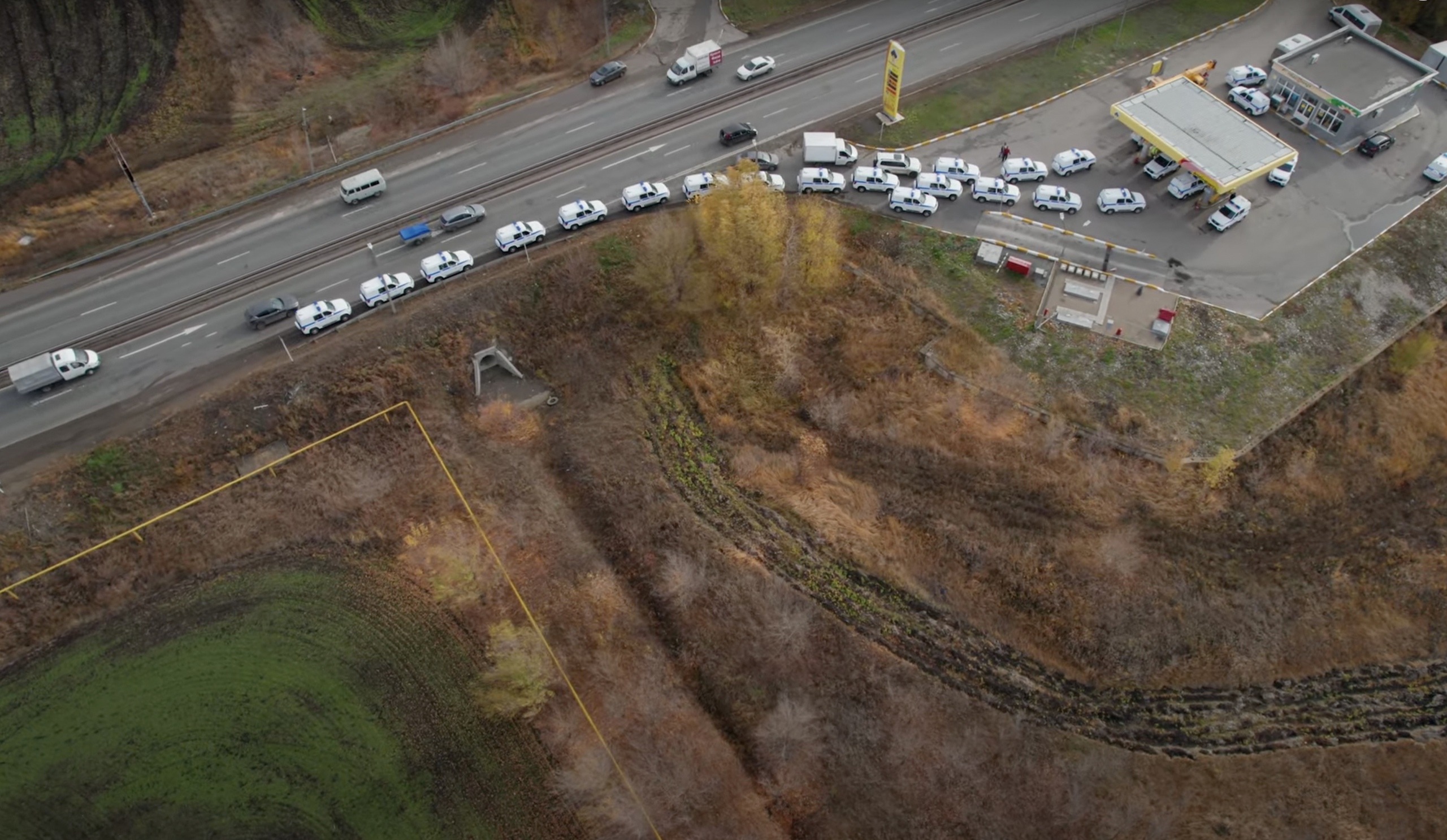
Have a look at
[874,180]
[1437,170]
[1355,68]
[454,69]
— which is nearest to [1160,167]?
[1355,68]

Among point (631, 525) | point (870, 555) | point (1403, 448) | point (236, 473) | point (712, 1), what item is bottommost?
point (1403, 448)

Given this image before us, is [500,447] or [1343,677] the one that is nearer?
[1343,677]

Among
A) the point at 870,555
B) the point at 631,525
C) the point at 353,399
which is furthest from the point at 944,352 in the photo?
the point at 353,399

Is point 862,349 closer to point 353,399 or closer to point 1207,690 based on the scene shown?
point 1207,690

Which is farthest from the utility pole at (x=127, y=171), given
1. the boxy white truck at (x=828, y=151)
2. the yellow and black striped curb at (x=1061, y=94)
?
the yellow and black striped curb at (x=1061, y=94)

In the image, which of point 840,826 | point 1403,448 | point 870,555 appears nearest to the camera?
point 840,826

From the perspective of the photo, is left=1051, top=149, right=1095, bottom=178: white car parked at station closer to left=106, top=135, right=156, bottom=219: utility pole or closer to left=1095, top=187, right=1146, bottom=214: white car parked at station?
left=1095, top=187, right=1146, bottom=214: white car parked at station
